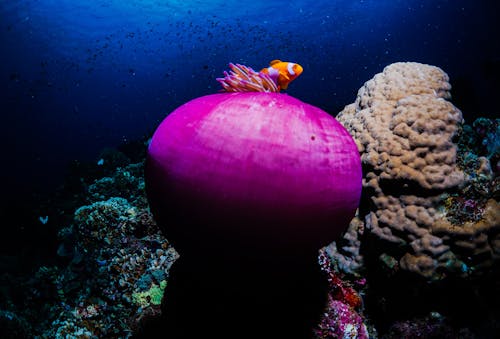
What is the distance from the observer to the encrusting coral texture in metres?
2.29

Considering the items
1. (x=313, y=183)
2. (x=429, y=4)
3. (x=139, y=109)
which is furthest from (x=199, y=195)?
(x=139, y=109)

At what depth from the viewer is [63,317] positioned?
2812mm

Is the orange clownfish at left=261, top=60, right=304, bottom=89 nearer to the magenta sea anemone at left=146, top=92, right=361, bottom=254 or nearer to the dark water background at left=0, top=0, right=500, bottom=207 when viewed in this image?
A: the magenta sea anemone at left=146, top=92, right=361, bottom=254

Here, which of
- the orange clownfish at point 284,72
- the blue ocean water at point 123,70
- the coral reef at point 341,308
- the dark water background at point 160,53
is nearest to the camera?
the coral reef at point 341,308

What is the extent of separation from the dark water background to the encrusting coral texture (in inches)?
458

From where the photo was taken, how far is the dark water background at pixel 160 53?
26.0 meters

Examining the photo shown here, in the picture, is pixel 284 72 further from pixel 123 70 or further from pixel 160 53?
pixel 123 70

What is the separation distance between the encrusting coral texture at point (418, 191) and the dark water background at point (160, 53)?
1163cm

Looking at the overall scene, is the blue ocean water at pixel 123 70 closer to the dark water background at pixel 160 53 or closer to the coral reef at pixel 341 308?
the dark water background at pixel 160 53

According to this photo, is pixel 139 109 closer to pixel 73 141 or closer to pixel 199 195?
pixel 73 141

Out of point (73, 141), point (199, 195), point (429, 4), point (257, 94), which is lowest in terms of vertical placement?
point (73, 141)

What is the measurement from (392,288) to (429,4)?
4909 centimetres

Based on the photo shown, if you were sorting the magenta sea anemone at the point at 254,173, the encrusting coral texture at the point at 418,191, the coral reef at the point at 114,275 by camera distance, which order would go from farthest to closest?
the coral reef at the point at 114,275
the encrusting coral texture at the point at 418,191
the magenta sea anemone at the point at 254,173

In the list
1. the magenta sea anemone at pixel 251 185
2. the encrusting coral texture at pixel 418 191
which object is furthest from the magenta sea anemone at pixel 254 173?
the encrusting coral texture at pixel 418 191
